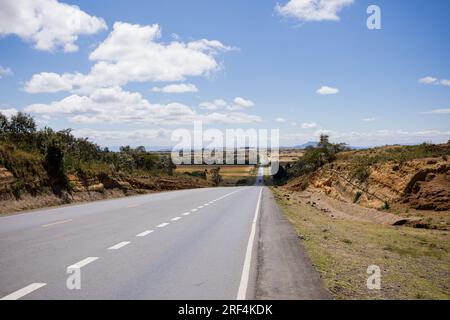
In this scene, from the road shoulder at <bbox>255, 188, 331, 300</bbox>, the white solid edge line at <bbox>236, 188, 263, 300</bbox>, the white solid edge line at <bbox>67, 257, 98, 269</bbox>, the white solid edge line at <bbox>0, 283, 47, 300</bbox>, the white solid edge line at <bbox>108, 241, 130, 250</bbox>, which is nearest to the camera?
the white solid edge line at <bbox>0, 283, 47, 300</bbox>

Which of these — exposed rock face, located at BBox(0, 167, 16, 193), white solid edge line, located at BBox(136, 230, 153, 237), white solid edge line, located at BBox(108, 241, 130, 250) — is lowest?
white solid edge line, located at BBox(136, 230, 153, 237)

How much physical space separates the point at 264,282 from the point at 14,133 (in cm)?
2731

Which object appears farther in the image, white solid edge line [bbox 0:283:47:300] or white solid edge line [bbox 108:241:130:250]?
white solid edge line [bbox 108:241:130:250]

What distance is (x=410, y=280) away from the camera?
836 centimetres

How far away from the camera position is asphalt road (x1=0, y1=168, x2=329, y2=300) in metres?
6.41

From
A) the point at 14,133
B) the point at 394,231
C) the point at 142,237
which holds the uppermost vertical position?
the point at 14,133

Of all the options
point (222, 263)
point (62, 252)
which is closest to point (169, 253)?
point (222, 263)

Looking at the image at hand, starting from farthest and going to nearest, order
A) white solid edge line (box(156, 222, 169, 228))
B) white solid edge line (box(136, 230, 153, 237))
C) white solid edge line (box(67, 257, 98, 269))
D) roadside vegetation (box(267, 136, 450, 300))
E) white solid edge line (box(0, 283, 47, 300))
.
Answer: white solid edge line (box(156, 222, 169, 228)) → white solid edge line (box(136, 230, 153, 237)) → roadside vegetation (box(267, 136, 450, 300)) → white solid edge line (box(67, 257, 98, 269)) → white solid edge line (box(0, 283, 47, 300))

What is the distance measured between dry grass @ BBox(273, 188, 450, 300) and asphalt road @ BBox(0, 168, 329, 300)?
20.7 inches

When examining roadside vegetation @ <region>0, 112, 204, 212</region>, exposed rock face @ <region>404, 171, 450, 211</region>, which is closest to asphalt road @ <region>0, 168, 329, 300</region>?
roadside vegetation @ <region>0, 112, 204, 212</region>

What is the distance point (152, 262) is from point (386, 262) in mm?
5953

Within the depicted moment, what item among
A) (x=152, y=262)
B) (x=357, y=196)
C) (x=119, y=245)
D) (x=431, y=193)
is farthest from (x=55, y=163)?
(x=431, y=193)

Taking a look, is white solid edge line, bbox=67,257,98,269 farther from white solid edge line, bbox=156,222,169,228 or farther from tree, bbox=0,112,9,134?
tree, bbox=0,112,9,134
